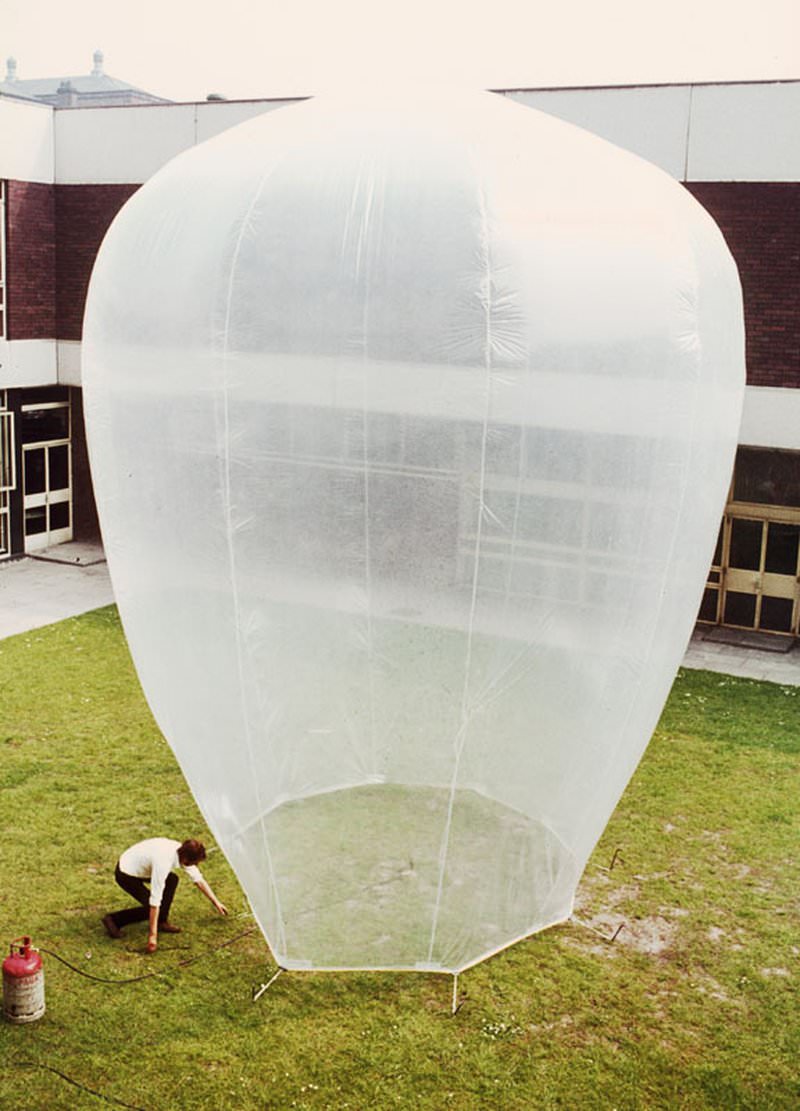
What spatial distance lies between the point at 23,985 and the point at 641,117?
40.7 feet

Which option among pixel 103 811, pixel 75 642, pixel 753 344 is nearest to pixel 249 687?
pixel 103 811

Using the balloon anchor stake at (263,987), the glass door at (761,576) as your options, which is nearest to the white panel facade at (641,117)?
the glass door at (761,576)

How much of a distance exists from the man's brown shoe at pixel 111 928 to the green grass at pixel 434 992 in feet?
0.28

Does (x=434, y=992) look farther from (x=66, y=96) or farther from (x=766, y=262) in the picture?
(x=66, y=96)

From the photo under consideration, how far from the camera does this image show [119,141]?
1875 cm

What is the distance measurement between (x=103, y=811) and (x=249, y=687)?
359 cm

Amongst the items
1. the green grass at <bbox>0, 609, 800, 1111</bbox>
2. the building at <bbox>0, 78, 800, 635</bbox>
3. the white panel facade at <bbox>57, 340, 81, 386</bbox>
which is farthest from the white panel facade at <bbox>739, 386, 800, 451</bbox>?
the white panel facade at <bbox>57, 340, 81, 386</bbox>

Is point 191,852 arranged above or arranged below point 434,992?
above

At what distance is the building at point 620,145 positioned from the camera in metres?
15.1

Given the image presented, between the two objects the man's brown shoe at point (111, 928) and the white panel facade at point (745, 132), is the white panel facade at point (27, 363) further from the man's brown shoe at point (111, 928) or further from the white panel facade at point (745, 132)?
the man's brown shoe at point (111, 928)

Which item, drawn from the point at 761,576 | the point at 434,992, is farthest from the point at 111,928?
the point at 761,576

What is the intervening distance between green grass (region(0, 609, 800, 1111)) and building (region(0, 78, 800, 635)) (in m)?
5.90

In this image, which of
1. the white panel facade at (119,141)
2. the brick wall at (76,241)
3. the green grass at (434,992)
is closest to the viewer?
the green grass at (434,992)

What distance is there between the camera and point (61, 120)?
1927cm
